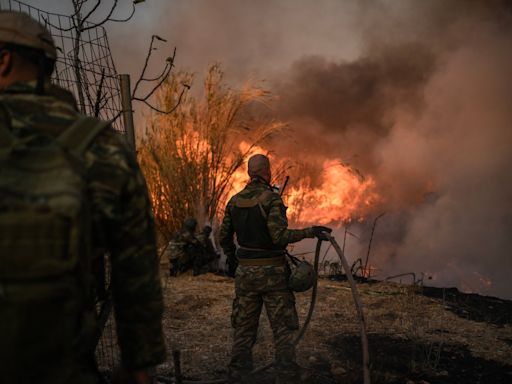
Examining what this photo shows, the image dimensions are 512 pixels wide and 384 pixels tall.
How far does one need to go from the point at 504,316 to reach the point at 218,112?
673 centimetres

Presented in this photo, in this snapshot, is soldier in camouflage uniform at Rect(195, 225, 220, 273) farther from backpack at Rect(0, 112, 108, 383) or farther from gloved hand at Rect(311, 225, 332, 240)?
backpack at Rect(0, 112, 108, 383)

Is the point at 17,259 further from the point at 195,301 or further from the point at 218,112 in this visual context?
the point at 218,112

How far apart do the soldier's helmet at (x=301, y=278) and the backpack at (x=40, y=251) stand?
9.70 feet

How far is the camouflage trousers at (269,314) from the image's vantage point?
13.3 ft

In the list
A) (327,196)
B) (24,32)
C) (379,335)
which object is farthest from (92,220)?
(327,196)

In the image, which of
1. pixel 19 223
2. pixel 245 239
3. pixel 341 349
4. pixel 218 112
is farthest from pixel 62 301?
pixel 218 112

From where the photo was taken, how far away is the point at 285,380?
4016mm

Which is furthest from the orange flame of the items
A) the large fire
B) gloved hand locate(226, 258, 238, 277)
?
gloved hand locate(226, 258, 238, 277)

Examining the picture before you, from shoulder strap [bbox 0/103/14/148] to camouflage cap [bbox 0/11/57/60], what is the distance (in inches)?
8.7

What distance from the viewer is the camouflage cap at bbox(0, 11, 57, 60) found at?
1.34 meters

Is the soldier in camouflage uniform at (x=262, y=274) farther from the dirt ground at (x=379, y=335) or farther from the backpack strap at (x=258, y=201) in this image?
the dirt ground at (x=379, y=335)

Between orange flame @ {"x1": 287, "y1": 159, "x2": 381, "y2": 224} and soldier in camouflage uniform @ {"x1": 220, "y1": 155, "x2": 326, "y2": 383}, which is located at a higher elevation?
orange flame @ {"x1": 287, "y1": 159, "x2": 381, "y2": 224}

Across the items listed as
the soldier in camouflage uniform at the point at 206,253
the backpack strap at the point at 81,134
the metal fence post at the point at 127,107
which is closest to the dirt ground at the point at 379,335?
the soldier in camouflage uniform at the point at 206,253

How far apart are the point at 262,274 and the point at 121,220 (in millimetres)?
2864
